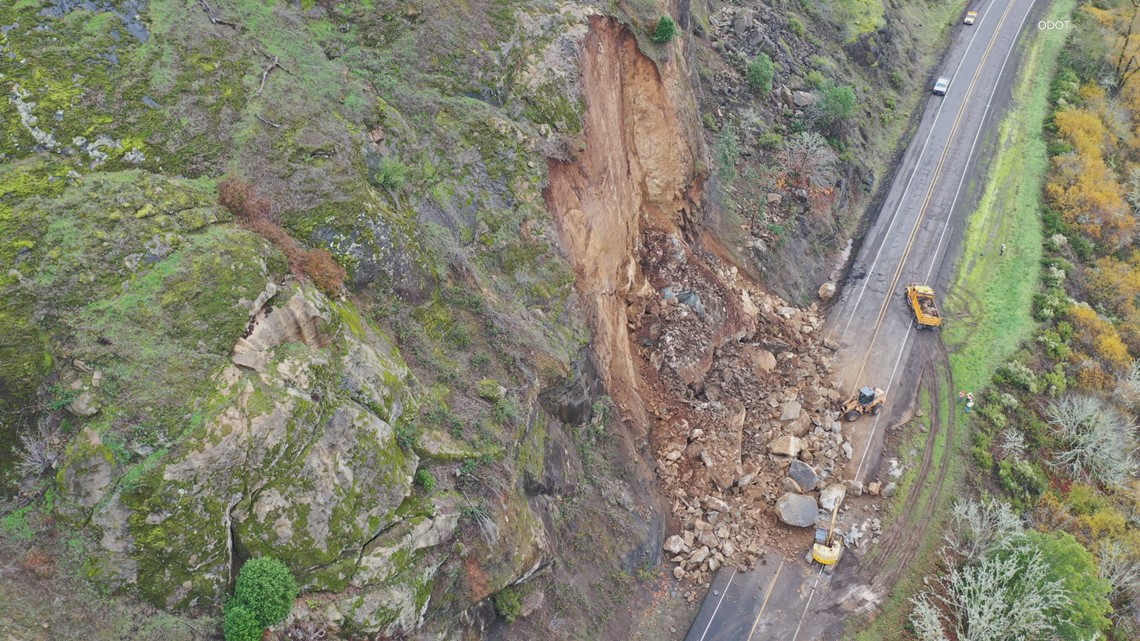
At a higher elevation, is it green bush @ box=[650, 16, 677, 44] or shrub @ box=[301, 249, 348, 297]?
green bush @ box=[650, 16, 677, 44]

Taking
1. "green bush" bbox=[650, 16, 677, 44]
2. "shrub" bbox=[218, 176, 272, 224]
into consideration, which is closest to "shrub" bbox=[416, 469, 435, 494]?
"shrub" bbox=[218, 176, 272, 224]

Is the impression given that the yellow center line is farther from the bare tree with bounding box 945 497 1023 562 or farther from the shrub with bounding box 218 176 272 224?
the shrub with bounding box 218 176 272 224

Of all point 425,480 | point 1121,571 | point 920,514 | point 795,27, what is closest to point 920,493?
point 920,514

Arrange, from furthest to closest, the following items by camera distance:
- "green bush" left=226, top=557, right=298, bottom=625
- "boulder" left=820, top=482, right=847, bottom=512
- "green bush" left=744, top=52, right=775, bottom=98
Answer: "green bush" left=744, top=52, right=775, bottom=98, "boulder" left=820, top=482, right=847, bottom=512, "green bush" left=226, top=557, right=298, bottom=625

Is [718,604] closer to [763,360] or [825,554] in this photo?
[825,554]

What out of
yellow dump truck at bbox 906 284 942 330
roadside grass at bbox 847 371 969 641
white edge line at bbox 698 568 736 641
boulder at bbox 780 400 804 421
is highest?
yellow dump truck at bbox 906 284 942 330

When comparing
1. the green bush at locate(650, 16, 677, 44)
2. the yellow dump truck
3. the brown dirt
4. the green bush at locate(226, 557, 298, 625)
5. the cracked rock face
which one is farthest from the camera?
the yellow dump truck

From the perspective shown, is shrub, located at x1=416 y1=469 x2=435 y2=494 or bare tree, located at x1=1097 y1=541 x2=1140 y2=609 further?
bare tree, located at x1=1097 y1=541 x2=1140 y2=609
